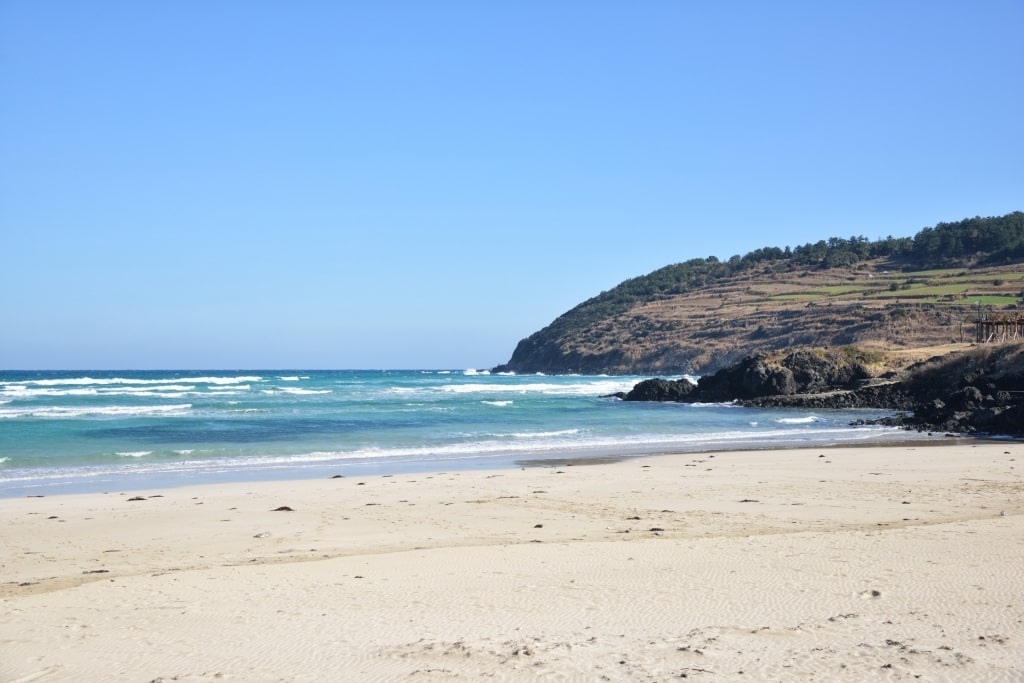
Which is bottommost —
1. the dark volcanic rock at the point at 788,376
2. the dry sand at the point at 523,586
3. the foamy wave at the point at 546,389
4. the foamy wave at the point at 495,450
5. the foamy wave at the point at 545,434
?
the foamy wave at the point at 495,450

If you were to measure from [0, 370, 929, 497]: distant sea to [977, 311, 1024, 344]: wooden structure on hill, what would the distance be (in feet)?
48.0

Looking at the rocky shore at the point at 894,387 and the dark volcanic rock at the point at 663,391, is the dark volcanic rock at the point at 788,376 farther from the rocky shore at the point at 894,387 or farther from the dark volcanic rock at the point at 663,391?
the dark volcanic rock at the point at 663,391

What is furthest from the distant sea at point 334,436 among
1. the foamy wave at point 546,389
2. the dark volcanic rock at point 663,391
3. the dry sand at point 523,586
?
the foamy wave at point 546,389

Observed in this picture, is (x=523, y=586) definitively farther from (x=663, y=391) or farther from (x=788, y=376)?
(x=663, y=391)

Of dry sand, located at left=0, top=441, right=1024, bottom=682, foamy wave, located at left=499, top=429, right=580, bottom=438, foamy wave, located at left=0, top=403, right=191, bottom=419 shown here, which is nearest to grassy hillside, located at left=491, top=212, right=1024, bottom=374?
foamy wave, located at left=499, top=429, right=580, bottom=438

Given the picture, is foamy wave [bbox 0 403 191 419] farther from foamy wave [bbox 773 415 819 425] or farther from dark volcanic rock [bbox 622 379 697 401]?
dark volcanic rock [bbox 622 379 697 401]

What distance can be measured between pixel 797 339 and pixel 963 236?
38.3m

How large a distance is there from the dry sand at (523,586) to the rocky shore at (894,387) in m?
14.7

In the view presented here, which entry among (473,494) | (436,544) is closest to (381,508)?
(473,494)

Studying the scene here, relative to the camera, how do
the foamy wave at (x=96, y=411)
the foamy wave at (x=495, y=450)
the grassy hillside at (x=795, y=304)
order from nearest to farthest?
1. the foamy wave at (x=495, y=450)
2. the foamy wave at (x=96, y=411)
3. the grassy hillside at (x=795, y=304)

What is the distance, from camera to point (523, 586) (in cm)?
743

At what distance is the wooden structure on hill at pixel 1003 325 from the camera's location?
45.5m

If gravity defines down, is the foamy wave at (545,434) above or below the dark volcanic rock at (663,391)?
below

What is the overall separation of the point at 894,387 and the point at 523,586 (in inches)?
1484
